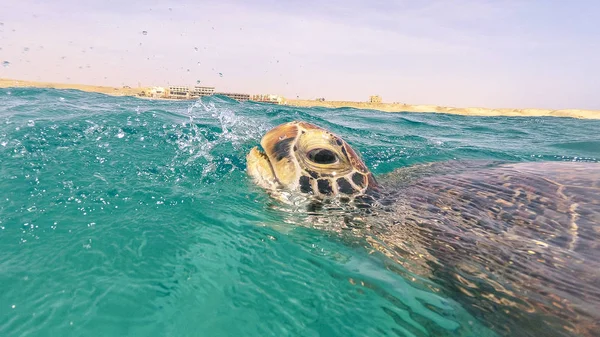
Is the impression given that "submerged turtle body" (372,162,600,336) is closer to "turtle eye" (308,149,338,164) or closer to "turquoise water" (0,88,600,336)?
"turquoise water" (0,88,600,336)

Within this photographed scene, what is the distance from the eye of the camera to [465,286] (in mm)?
2164

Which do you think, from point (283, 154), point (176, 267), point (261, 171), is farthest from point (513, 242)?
point (176, 267)

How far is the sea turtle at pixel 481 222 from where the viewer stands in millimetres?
1966

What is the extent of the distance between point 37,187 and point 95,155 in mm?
1337

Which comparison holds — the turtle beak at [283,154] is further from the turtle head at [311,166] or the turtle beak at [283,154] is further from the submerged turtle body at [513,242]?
the submerged turtle body at [513,242]

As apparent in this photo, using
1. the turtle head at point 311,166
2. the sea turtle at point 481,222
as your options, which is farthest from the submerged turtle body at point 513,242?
the turtle head at point 311,166

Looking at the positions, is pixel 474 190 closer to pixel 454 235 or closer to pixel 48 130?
pixel 454 235

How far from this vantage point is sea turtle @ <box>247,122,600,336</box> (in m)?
1.97

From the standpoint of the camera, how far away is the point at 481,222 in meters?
2.85

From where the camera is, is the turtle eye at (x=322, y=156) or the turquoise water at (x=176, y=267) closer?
the turquoise water at (x=176, y=267)

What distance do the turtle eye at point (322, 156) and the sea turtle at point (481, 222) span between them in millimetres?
11

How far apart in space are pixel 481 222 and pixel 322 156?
63.1 inches

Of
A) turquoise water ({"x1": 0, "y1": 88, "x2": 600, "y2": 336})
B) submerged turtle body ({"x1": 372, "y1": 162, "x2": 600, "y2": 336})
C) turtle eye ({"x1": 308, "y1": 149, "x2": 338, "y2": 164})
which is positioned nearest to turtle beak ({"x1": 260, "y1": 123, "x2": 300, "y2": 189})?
turtle eye ({"x1": 308, "y1": 149, "x2": 338, "y2": 164})

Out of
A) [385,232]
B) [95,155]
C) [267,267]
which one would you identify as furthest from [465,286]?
[95,155]
